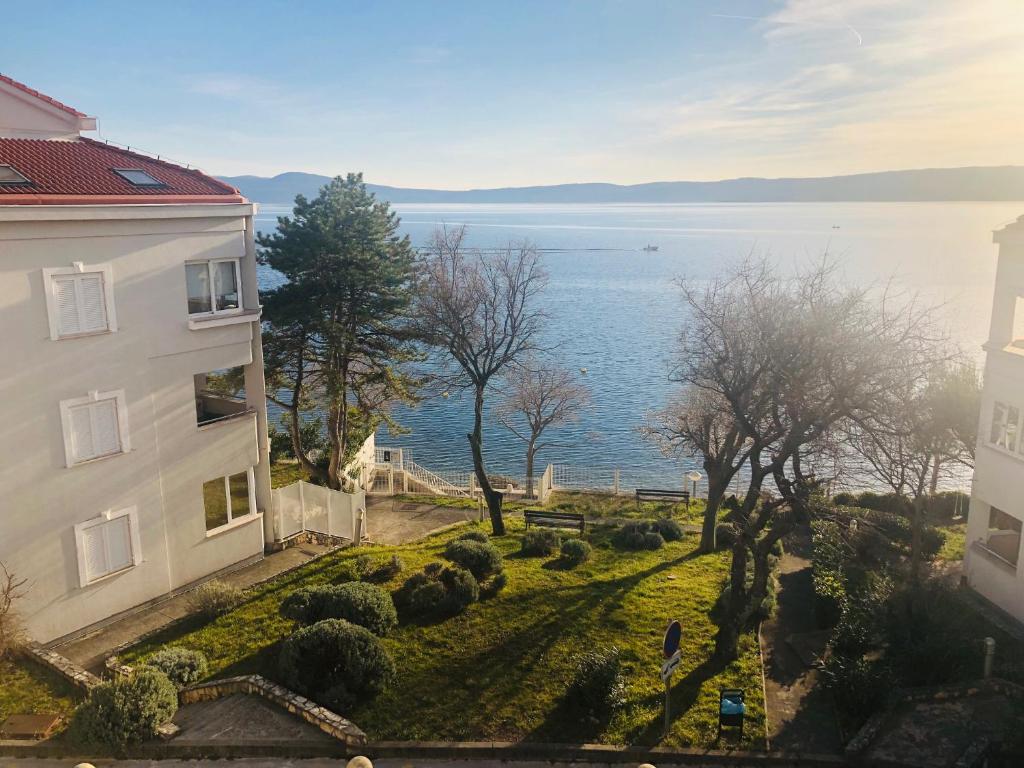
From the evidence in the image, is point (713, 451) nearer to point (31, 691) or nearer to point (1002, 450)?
point (1002, 450)

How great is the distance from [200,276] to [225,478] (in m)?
5.51

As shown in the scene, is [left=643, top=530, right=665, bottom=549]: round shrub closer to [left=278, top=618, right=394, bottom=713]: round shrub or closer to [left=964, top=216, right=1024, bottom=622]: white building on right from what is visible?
[left=964, top=216, right=1024, bottom=622]: white building on right

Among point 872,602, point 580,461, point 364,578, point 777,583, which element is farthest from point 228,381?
Result: point 580,461

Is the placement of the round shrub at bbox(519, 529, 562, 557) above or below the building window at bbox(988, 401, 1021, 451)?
below

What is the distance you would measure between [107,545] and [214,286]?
23.1 ft

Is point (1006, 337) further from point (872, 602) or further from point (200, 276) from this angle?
point (200, 276)

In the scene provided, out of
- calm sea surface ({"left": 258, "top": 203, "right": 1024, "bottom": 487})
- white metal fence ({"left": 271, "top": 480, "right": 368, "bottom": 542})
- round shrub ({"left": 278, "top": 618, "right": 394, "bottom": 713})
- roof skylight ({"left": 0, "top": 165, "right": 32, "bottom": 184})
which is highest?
roof skylight ({"left": 0, "top": 165, "right": 32, "bottom": 184})

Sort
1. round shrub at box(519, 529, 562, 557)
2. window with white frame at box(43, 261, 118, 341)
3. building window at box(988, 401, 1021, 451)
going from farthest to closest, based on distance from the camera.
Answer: round shrub at box(519, 529, 562, 557), building window at box(988, 401, 1021, 451), window with white frame at box(43, 261, 118, 341)

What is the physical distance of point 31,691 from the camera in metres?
14.4

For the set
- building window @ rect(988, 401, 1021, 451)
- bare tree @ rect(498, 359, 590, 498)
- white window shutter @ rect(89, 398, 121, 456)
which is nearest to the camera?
white window shutter @ rect(89, 398, 121, 456)

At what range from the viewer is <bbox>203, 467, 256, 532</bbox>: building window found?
21078mm

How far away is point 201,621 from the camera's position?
1812 centimetres

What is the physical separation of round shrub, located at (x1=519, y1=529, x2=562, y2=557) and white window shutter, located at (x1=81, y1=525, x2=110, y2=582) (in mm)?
11404

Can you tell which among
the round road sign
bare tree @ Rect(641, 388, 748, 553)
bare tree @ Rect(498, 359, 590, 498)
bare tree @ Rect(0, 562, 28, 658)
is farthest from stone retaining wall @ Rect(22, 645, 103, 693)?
bare tree @ Rect(498, 359, 590, 498)
